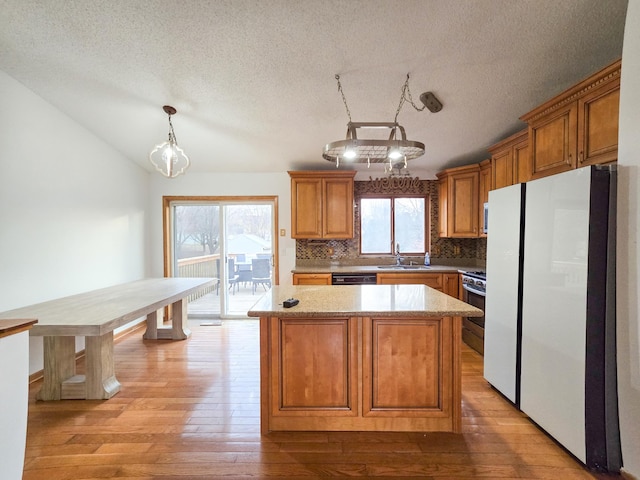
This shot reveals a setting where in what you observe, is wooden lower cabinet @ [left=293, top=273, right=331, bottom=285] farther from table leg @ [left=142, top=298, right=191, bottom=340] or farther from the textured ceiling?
the textured ceiling

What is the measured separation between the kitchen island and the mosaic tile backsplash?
256cm

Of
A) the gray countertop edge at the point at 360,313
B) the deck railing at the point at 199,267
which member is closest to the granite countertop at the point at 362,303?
the gray countertop edge at the point at 360,313

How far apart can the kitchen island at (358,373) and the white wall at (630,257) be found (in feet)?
2.62

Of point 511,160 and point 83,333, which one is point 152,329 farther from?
point 511,160

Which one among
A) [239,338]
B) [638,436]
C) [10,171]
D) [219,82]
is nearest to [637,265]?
[638,436]

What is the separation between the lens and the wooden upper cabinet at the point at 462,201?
3.85m

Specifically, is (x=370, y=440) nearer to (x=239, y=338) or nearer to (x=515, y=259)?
(x=515, y=259)

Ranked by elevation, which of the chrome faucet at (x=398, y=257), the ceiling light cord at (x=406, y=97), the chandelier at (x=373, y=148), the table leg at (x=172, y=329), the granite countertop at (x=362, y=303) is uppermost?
the ceiling light cord at (x=406, y=97)

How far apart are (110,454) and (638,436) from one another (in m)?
2.94

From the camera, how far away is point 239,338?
3.79 meters

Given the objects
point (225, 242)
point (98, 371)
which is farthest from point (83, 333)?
point (225, 242)

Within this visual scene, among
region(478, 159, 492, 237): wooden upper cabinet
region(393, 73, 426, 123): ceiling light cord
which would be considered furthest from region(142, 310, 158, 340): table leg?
region(478, 159, 492, 237): wooden upper cabinet

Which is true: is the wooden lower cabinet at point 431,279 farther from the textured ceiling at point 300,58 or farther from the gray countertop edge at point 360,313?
the gray countertop edge at point 360,313

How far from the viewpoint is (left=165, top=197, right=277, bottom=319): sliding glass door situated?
4570 millimetres
